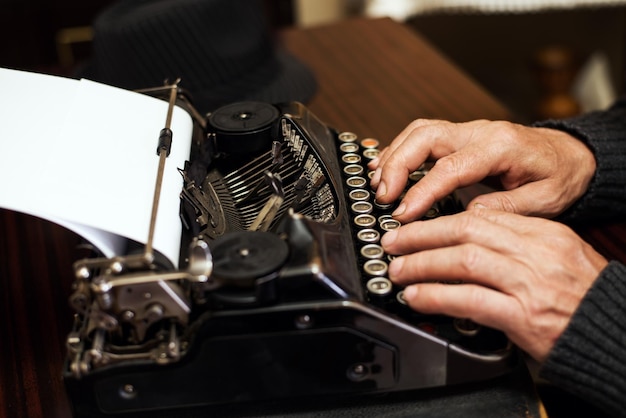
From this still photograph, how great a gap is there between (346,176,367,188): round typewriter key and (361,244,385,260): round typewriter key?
0.55 ft

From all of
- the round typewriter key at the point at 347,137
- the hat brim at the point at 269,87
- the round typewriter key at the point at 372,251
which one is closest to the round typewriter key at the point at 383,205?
the round typewriter key at the point at 372,251

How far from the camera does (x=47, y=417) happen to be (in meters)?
1.00

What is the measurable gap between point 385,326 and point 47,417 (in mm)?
480

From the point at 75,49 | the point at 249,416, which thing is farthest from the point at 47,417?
the point at 75,49

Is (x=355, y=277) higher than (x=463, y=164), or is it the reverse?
(x=463, y=164)

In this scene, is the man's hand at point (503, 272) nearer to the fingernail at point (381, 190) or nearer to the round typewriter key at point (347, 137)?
the fingernail at point (381, 190)

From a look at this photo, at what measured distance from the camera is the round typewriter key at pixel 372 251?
100cm

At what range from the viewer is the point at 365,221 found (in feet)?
3.52

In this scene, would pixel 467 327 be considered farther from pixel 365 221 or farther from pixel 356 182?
pixel 356 182

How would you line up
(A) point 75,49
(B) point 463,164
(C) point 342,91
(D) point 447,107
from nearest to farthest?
(B) point 463,164 → (D) point 447,107 → (C) point 342,91 → (A) point 75,49

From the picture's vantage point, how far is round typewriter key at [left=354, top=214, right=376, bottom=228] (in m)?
1.06

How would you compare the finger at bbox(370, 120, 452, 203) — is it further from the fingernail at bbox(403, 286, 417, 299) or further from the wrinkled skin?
the fingernail at bbox(403, 286, 417, 299)

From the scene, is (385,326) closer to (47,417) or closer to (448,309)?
(448,309)

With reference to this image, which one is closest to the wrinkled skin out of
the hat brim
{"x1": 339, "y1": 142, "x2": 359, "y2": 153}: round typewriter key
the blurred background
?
{"x1": 339, "y1": 142, "x2": 359, "y2": 153}: round typewriter key
